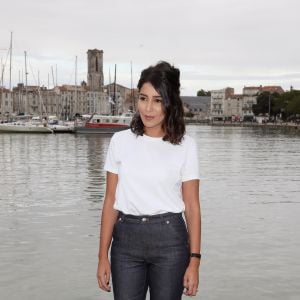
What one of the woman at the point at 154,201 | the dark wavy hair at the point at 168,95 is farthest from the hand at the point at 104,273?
the dark wavy hair at the point at 168,95

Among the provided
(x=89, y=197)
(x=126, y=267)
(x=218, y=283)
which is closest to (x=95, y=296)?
(x=218, y=283)

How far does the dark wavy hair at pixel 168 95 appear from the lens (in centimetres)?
313

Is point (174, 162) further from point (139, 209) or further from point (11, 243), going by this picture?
point (11, 243)

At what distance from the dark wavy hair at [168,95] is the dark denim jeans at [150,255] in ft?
1.58

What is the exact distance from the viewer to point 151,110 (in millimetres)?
3154

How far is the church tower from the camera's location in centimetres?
18325

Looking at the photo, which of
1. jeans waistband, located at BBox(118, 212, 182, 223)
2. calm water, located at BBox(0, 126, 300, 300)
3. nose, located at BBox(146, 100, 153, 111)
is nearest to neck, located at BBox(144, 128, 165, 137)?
nose, located at BBox(146, 100, 153, 111)

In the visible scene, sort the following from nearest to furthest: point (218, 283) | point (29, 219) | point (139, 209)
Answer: point (139, 209) < point (218, 283) < point (29, 219)

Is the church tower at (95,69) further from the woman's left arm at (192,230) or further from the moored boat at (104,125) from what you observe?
the woman's left arm at (192,230)

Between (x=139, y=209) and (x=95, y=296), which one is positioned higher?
(x=139, y=209)

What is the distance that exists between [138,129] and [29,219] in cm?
843

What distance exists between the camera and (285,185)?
17797 mm

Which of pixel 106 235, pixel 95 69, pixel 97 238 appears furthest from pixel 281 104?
pixel 106 235

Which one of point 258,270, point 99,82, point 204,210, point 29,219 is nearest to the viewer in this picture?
point 258,270
